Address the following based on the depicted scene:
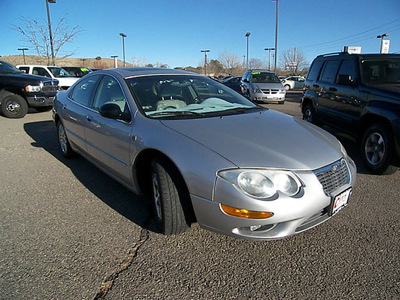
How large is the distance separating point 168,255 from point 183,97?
180 centimetres

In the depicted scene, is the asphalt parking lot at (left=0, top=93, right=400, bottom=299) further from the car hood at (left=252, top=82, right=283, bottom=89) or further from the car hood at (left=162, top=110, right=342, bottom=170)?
the car hood at (left=252, top=82, right=283, bottom=89)

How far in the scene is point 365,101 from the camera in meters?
4.51

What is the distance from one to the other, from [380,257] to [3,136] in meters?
7.45

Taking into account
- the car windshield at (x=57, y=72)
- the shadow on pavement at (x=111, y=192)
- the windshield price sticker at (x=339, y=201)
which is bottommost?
the shadow on pavement at (x=111, y=192)

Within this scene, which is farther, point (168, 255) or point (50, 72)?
point (50, 72)

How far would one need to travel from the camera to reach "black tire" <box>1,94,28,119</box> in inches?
356

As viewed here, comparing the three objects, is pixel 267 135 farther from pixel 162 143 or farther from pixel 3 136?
pixel 3 136

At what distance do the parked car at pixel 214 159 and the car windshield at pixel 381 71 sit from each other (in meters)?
2.62

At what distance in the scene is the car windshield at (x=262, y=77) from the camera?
14697 mm

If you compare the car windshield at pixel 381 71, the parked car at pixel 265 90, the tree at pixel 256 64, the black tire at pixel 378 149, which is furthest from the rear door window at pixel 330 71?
the tree at pixel 256 64

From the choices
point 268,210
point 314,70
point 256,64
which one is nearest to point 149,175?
point 268,210

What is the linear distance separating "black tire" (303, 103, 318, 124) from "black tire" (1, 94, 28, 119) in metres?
8.43

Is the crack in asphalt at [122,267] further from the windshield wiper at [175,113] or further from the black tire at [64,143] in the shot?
the black tire at [64,143]

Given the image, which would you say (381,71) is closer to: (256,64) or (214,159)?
(214,159)
